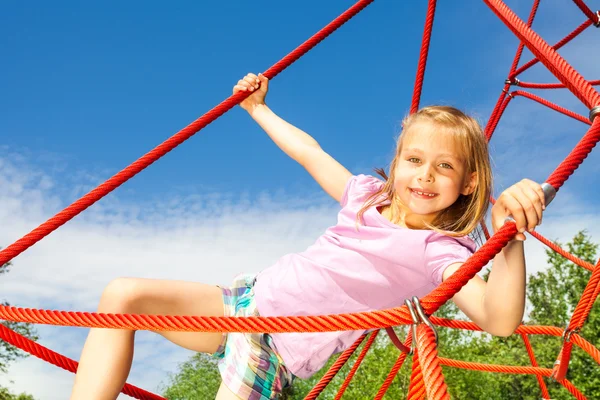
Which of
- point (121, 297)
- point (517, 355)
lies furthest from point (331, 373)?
point (517, 355)

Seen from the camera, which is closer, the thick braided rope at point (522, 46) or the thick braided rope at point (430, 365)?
the thick braided rope at point (430, 365)

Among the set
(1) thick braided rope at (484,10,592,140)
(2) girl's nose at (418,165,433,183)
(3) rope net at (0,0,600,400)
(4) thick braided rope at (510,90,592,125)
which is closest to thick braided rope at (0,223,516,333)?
(3) rope net at (0,0,600,400)

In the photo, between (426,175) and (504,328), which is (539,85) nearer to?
(426,175)

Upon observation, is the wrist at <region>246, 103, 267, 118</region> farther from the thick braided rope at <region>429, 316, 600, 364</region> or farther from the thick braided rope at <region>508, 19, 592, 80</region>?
the thick braided rope at <region>508, 19, 592, 80</region>

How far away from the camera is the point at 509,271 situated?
0.99 metres

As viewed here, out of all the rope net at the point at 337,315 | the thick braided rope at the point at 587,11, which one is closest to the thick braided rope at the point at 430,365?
the rope net at the point at 337,315

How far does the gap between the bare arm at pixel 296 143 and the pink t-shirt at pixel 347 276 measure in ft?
0.78

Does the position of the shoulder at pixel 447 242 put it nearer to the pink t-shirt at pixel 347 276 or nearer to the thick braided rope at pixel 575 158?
the pink t-shirt at pixel 347 276

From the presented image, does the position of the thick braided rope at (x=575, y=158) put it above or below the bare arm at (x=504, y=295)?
above

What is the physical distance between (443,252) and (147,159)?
2.72 feet

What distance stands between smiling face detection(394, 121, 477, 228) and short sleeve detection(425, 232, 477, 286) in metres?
0.09

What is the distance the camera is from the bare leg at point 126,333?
122 centimetres

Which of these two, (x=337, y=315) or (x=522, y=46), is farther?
(x=522, y=46)

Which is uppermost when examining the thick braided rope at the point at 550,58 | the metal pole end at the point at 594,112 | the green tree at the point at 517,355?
the green tree at the point at 517,355
